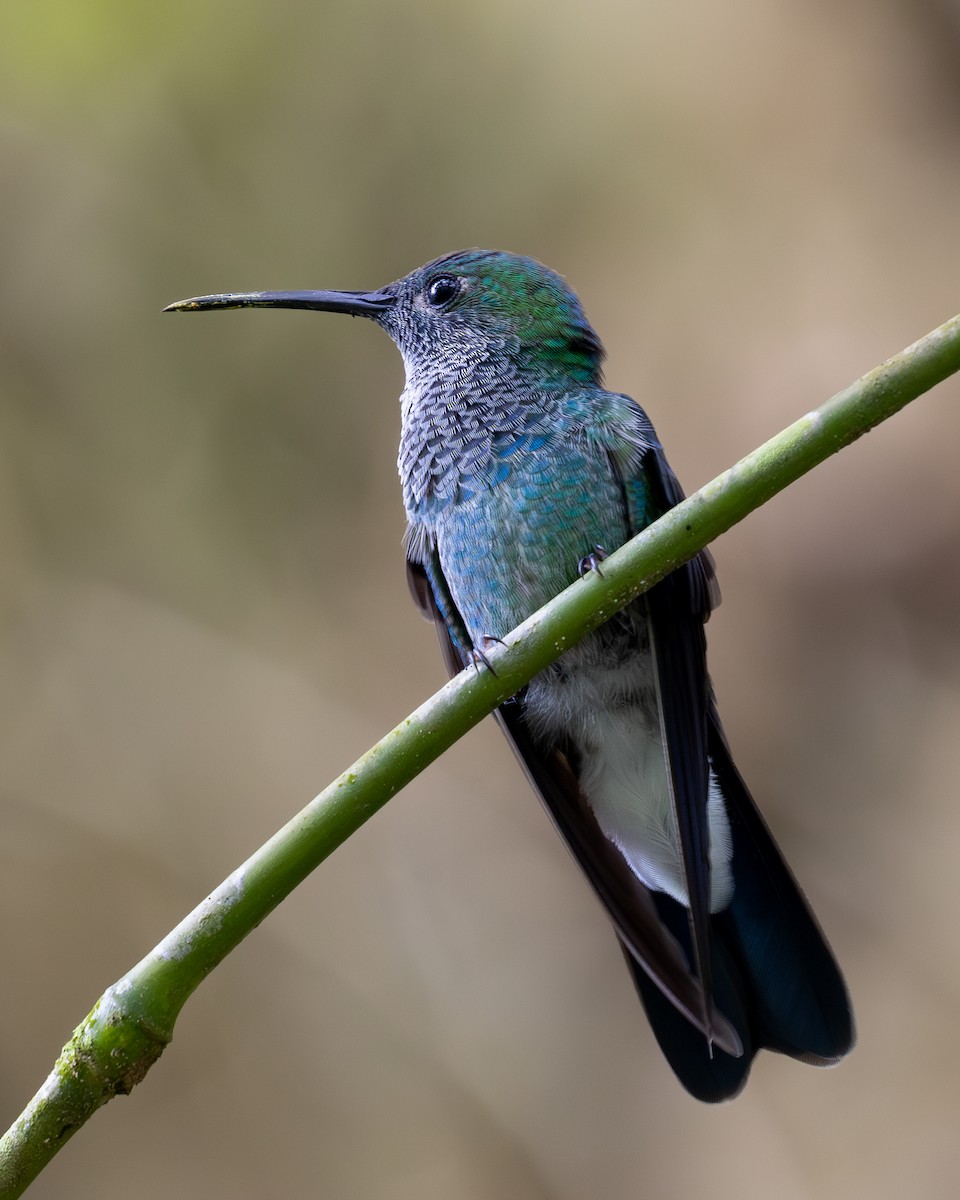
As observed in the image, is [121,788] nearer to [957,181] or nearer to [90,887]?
[90,887]

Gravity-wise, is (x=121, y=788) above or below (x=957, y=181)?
below

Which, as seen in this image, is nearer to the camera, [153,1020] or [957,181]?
[153,1020]

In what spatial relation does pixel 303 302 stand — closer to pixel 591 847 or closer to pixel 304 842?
pixel 591 847

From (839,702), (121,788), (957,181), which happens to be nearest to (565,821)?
(839,702)

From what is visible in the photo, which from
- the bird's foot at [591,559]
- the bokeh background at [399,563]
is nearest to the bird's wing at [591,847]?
the bird's foot at [591,559]

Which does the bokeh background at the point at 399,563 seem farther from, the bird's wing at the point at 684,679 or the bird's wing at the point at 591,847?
the bird's wing at the point at 684,679

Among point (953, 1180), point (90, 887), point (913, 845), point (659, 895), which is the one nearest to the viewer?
point (659, 895)

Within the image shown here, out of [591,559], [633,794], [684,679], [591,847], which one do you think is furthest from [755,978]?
[591,559]
